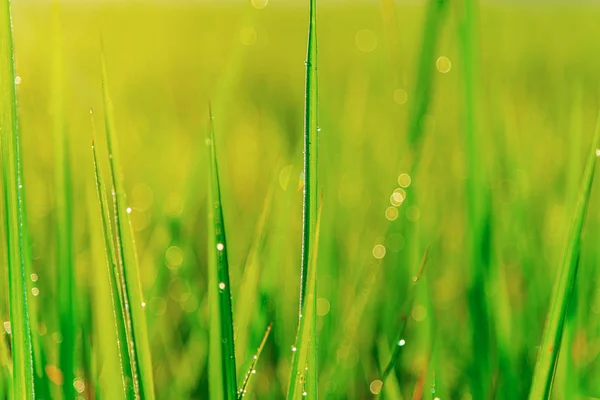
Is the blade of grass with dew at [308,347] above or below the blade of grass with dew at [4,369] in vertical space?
above

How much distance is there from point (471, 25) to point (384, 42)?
0.19 metres

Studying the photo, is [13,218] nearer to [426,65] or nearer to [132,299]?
[132,299]

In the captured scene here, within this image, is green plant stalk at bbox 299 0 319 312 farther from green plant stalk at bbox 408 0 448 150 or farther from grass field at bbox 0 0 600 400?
green plant stalk at bbox 408 0 448 150

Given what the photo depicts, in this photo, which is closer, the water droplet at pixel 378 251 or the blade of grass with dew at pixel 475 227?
the blade of grass with dew at pixel 475 227

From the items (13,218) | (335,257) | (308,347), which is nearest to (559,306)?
(308,347)

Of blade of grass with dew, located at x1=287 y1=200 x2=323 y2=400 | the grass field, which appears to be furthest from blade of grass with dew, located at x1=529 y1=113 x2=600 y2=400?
blade of grass with dew, located at x1=287 y1=200 x2=323 y2=400

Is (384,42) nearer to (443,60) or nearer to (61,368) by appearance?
(443,60)

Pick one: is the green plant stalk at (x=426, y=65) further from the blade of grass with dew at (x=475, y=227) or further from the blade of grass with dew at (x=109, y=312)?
the blade of grass with dew at (x=109, y=312)

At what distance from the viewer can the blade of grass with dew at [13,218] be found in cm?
26

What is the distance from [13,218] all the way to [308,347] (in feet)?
0.44

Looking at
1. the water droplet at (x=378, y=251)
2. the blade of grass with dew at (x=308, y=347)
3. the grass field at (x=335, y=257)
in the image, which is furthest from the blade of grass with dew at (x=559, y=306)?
the water droplet at (x=378, y=251)

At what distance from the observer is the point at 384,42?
539 mm

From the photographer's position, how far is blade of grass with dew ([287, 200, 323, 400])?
0.27m

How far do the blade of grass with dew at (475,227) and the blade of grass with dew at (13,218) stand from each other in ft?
0.77
